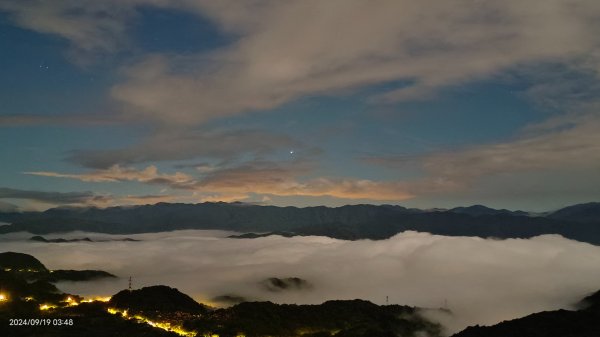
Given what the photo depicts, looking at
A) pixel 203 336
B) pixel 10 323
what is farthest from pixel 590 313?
pixel 10 323

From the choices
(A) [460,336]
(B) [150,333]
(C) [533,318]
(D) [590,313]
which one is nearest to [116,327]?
(B) [150,333]

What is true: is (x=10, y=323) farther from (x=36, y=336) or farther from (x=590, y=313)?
(x=590, y=313)

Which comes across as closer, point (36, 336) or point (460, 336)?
point (36, 336)

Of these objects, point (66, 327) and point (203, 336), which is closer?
point (66, 327)

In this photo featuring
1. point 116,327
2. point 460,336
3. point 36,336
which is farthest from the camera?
point 116,327

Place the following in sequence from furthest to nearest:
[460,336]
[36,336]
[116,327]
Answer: [116,327], [460,336], [36,336]

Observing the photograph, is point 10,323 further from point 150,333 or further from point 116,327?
point 150,333
